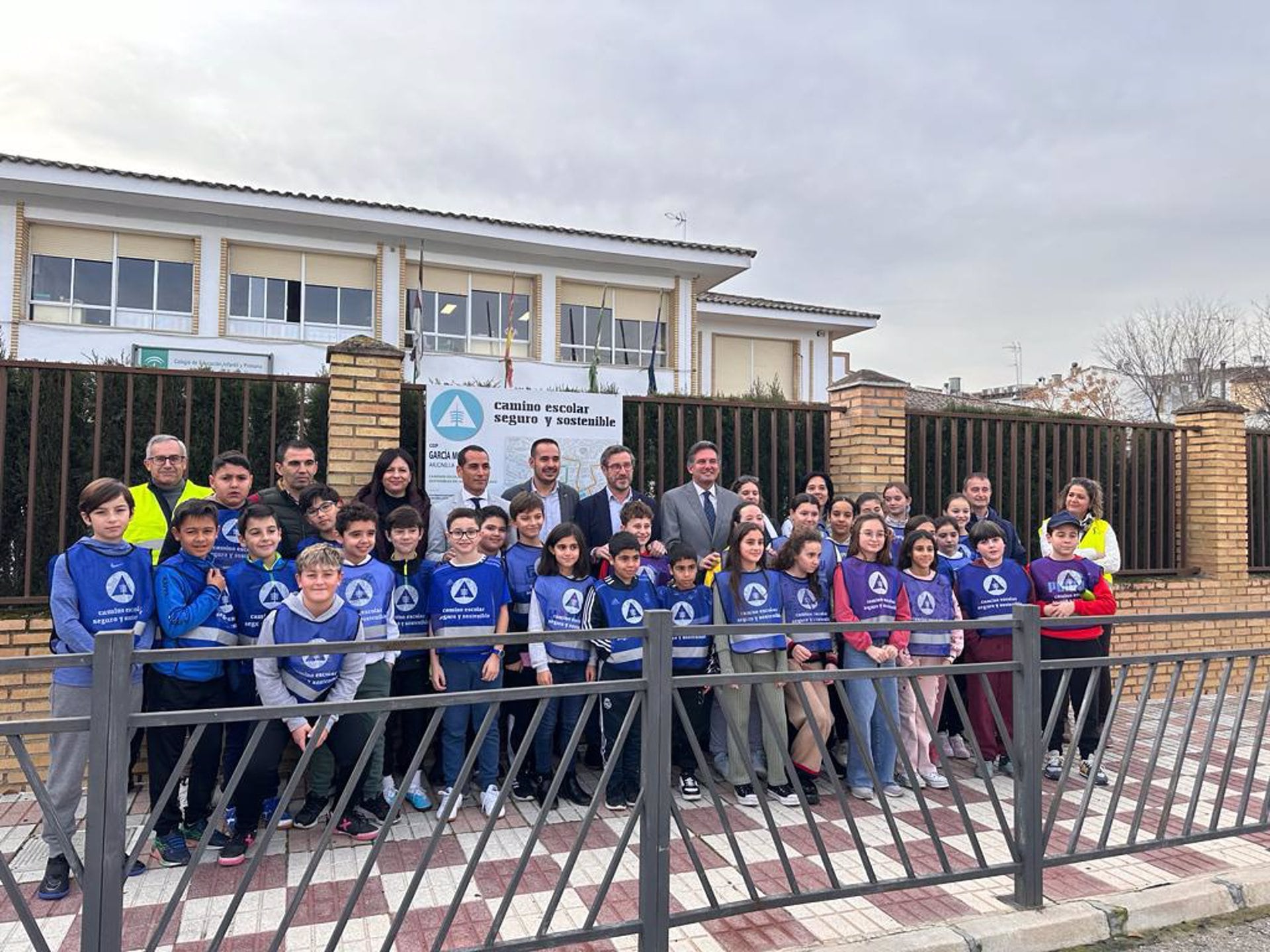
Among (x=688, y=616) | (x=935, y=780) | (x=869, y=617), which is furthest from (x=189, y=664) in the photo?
(x=935, y=780)

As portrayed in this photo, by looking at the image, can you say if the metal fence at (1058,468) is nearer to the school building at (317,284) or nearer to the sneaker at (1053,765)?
the sneaker at (1053,765)

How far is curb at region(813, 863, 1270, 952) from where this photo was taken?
2977mm

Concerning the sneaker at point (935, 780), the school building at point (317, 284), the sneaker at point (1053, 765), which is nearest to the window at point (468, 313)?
the school building at point (317, 284)

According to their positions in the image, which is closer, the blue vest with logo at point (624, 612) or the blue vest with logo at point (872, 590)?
the blue vest with logo at point (624, 612)

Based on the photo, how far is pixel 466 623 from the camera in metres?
4.27

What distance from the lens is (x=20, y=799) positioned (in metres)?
4.46

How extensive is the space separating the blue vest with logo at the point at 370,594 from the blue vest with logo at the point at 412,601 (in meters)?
0.25

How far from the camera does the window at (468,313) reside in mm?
19094

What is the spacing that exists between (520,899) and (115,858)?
156 cm

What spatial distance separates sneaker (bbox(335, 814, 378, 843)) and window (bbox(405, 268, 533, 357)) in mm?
15825

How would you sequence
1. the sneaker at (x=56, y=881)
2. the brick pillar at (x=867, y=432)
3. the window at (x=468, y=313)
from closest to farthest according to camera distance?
1. the sneaker at (x=56, y=881)
2. the brick pillar at (x=867, y=432)
3. the window at (x=468, y=313)

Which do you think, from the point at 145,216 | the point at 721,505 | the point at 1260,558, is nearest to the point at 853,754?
the point at 721,505

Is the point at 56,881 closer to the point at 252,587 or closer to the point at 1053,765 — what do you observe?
the point at 252,587

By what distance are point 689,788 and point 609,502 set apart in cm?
175
